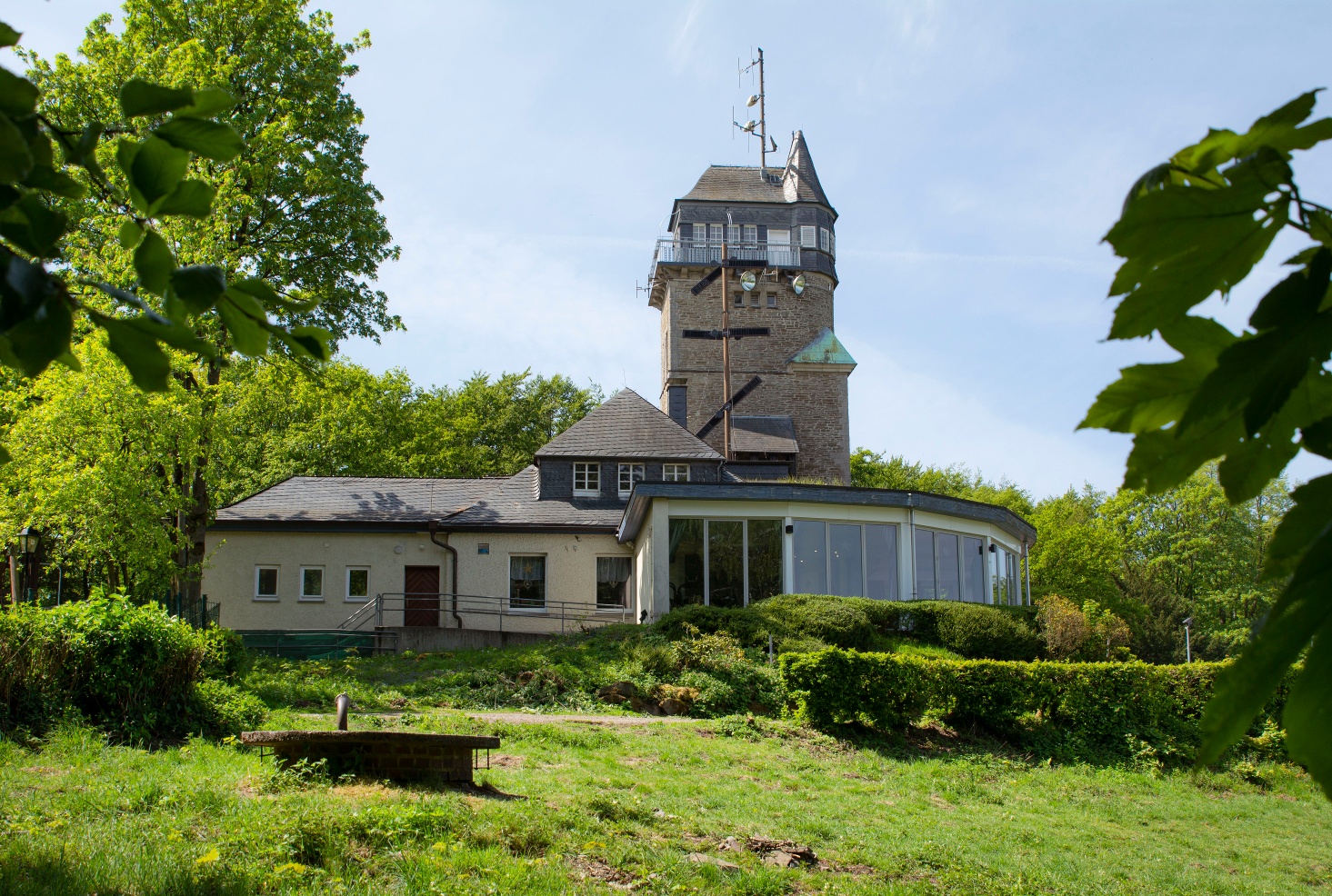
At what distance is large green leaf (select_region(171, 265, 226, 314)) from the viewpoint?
113cm

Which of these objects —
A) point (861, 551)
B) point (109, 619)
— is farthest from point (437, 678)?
point (861, 551)


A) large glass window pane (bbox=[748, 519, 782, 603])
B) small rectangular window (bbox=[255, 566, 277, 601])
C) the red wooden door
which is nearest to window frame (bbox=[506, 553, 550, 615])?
the red wooden door

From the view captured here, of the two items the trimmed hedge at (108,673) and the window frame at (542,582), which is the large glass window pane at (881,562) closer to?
the window frame at (542,582)

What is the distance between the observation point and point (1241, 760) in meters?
13.5

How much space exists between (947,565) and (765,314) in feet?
68.6

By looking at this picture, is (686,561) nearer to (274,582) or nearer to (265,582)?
(274,582)

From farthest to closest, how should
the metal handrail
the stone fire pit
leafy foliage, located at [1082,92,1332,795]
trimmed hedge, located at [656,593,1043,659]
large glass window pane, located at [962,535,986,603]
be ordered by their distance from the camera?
the metal handrail, large glass window pane, located at [962,535,986,603], trimmed hedge, located at [656,593,1043,659], the stone fire pit, leafy foliage, located at [1082,92,1332,795]

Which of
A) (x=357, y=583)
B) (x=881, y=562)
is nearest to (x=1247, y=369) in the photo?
(x=881, y=562)

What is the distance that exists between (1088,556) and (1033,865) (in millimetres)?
38446

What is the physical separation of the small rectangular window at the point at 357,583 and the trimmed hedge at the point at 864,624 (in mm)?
13206

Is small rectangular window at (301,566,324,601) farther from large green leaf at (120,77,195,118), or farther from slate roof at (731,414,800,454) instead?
large green leaf at (120,77,195,118)

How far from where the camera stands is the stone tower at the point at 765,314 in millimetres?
42031

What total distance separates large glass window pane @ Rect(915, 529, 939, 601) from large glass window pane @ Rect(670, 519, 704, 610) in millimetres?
4860

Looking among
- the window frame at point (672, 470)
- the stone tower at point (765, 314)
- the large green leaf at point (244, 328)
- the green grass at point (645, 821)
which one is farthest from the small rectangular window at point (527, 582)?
the large green leaf at point (244, 328)
